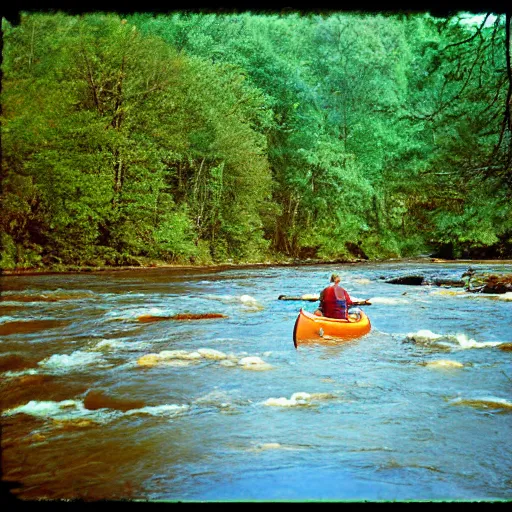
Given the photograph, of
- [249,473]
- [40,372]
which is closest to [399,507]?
[249,473]

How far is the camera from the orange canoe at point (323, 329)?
372 inches

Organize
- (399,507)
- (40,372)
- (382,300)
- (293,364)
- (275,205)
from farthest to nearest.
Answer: (275,205) < (382,300) < (293,364) < (40,372) < (399,507)

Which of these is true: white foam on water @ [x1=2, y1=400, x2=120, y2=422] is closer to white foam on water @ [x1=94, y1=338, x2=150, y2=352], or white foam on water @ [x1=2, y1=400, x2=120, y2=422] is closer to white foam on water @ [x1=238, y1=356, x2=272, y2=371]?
white foam on water @ [x1=238, y1=356, x2=272, y2=371]

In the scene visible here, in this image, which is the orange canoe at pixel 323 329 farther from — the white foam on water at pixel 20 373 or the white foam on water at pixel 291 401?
the white foam on water at pixel 20 373

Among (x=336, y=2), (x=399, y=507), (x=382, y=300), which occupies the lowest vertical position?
(x=382, y=300)

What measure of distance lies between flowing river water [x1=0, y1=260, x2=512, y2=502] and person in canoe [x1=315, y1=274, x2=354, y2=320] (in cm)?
55

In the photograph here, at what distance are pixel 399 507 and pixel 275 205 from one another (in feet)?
100

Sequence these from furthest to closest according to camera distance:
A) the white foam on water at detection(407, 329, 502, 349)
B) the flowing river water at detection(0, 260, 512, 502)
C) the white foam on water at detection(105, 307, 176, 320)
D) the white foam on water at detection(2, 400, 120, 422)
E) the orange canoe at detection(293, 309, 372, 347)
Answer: the white foam on water at detection(105, 307, 176, 320), the white foam on water at detection(407, 329, 502, 349), the orange canoe at detection(293, 309, 372, 347), the white foam on water at detection(2, 400, 120, 422), the flowing river water at detection(0, 260, 512, 502)

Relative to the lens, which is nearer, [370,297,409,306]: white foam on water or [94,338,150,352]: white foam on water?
[94,338,150,352]: white foam on water

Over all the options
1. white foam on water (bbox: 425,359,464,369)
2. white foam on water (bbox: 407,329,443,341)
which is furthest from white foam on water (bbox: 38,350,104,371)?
white foam on water (bbox: 407,329,443,341)

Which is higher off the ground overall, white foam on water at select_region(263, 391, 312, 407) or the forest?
the forest

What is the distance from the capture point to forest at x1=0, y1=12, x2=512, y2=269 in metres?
22.0

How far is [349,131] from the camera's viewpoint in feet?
121

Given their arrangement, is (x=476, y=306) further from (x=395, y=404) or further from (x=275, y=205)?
(x=275, y=205)
